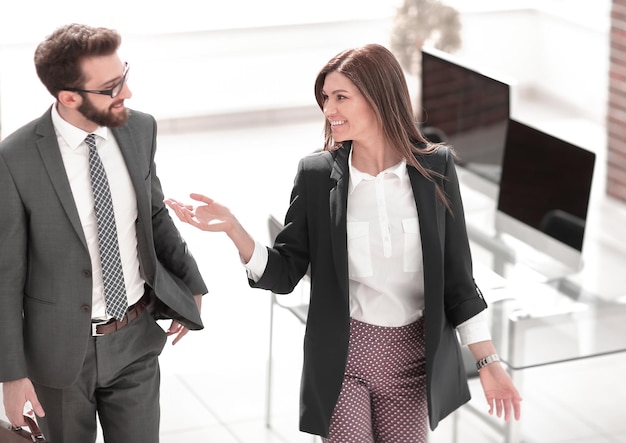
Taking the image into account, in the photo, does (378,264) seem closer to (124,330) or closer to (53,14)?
(124,330)

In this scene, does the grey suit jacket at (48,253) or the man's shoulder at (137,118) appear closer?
the grey suit jacket at (48,253)

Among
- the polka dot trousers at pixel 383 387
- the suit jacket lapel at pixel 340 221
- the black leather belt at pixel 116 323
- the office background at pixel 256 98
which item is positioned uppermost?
the suit jacket lapel at pixel 340 221

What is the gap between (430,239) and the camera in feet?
8.46

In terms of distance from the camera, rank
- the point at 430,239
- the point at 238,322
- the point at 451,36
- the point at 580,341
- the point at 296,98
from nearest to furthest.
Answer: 1. the point at 430,239
2. the point at 580,341
3. the point at 238,322
4. the point at 451,36
5. the point at 296,98

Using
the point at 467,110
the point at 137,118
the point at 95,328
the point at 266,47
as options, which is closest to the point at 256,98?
the point at 266,47

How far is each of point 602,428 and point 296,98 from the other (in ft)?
17.7

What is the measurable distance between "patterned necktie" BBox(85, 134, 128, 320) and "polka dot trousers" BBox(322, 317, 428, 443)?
22.3 inches

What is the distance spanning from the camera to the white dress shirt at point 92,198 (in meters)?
2.55

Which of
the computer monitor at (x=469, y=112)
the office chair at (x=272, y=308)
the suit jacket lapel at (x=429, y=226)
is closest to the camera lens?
the suit jacket lapel at (x=429, y=226)

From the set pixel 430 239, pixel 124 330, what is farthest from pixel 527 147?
pixel 124 330

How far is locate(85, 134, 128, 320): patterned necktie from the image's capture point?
2.56m

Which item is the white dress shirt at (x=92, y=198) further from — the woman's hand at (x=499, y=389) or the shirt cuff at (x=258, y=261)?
the woman's hand at (x=499, y=389)

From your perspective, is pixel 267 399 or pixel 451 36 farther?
pixel 451 36

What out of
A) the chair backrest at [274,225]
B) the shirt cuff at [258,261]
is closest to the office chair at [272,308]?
the chair backrest at [274,225]
